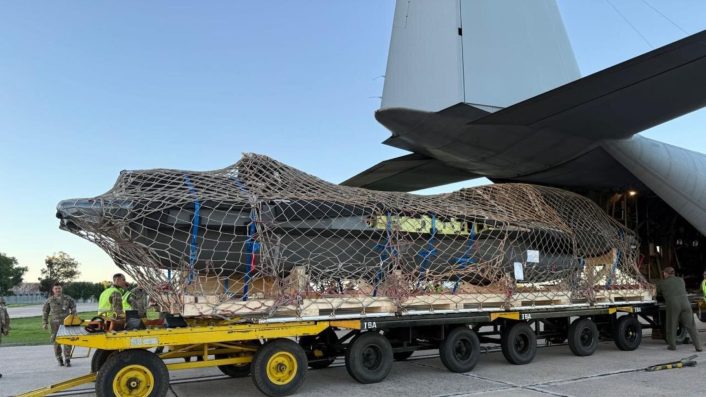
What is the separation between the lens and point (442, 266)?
9.09 meters

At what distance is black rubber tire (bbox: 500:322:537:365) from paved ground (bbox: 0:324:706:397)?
0.58 feet

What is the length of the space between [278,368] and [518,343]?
4.80 metres

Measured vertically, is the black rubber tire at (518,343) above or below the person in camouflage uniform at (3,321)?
below

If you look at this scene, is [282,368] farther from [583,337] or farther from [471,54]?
[471,54]

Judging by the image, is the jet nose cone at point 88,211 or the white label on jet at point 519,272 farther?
A: the white label on jet at point 519,272

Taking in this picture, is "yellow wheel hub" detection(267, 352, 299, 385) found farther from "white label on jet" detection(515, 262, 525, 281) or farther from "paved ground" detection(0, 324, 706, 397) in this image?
"white label on jet" detection(515, 262, 525, 281)

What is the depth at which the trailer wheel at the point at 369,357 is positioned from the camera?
7.94 meters

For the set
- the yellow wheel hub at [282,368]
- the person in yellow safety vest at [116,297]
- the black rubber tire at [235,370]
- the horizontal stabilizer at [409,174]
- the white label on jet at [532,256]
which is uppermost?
the horizontal stabilizer at [409,174]

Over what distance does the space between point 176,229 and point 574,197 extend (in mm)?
8436

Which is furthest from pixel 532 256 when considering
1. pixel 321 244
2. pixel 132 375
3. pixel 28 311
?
pixel 28 311

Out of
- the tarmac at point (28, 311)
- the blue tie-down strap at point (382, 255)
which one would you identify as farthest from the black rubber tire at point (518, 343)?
the tarmac at point (28, 311)

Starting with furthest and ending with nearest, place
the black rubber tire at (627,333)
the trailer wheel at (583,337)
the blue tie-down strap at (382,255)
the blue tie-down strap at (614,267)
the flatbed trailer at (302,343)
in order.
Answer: the black rubber tire at (627,333) → the blue tie-down strap at (614,267) → the trailer wheel at (583,337) → the blue tie-down strap at (382,255) → the flatbed trailer at (302,343)

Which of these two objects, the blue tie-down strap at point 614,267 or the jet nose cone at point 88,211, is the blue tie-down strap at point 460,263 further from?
the jet nose cone at point 88,211

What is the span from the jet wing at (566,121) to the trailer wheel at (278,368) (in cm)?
675
